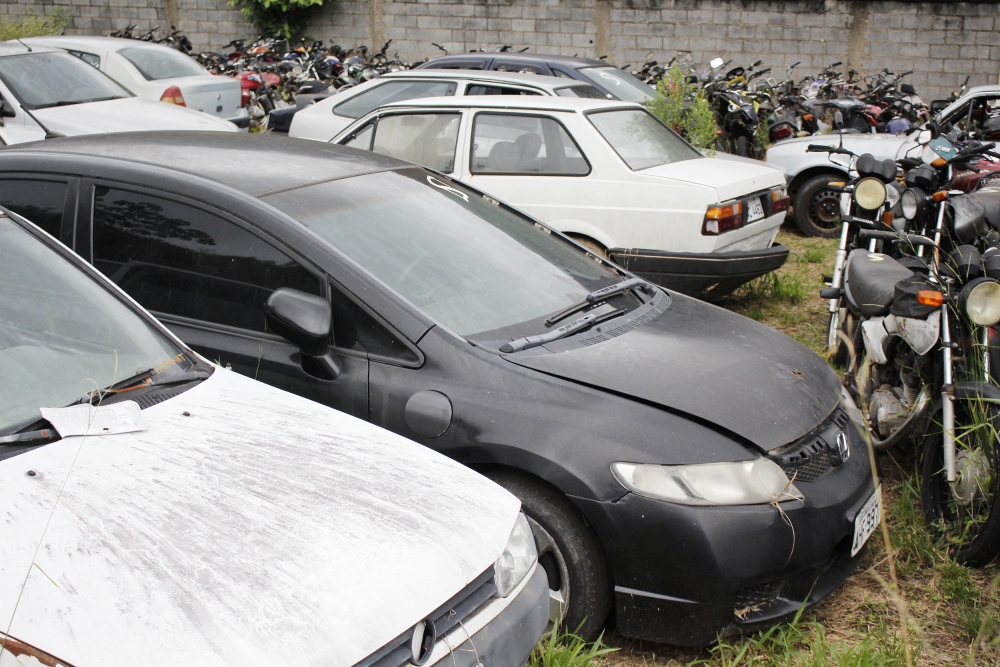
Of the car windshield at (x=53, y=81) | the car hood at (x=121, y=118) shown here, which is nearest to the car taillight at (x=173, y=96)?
the car windshield at (x=53, y=81)

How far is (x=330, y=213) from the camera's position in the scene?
3.45 meters

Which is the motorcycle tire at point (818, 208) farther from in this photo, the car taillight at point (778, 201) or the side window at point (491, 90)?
the side window at point (491, 90)

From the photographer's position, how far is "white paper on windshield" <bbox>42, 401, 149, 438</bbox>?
7.55 ft

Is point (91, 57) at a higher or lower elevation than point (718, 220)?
higher

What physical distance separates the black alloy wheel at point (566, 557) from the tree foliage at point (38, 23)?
58.5 feet

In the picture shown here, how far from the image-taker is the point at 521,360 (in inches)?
121

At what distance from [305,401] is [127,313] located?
648 mm

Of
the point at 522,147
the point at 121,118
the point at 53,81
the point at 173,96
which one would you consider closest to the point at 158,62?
the point at 173,96

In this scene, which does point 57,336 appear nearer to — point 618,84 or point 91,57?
point 618,84

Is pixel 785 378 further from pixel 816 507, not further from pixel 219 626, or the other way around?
pixel 219 626

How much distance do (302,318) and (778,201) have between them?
Result: 4.73 m

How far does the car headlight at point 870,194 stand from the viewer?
541cm

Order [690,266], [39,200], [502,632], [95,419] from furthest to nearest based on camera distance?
[690,266]
[39,200]
[95,419]
[502,632]

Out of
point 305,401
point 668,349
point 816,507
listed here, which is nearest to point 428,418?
point 305,401
